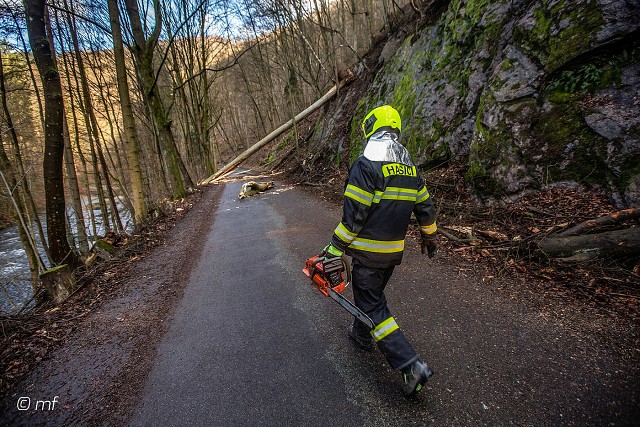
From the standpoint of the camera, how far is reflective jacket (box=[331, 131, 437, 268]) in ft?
7.30

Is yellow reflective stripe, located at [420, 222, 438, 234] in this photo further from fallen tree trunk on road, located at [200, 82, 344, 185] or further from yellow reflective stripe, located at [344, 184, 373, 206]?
fallen tree trunk on road, located at [200, 82, 344, 185]

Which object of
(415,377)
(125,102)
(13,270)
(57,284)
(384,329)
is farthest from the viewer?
(13,270)

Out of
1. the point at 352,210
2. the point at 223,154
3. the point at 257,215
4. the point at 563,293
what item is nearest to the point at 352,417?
the point at 352,210

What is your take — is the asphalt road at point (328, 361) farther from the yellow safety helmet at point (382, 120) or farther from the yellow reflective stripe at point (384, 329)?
the yellow safety helmet at point (382, 120)

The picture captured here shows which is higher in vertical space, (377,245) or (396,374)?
(377,245)

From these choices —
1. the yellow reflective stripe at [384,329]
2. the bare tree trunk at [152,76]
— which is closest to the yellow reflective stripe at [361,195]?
the yellow reflective stripe at [384,329]

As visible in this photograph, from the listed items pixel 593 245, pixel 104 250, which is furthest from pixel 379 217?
pixel 104 250

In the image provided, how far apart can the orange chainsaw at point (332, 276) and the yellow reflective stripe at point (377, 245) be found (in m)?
0.19

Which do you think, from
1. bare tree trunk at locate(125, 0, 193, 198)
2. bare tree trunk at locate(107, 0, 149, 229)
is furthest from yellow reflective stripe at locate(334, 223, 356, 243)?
bare tree trunk at locate(125, 0, 193, 198)

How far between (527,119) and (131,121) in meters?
10.4

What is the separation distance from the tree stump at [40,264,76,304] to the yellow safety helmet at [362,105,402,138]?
508 cm

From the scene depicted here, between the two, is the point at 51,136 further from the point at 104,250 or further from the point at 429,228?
the point at 429,228

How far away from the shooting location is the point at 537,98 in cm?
468

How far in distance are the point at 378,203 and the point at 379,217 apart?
0.12 meters
